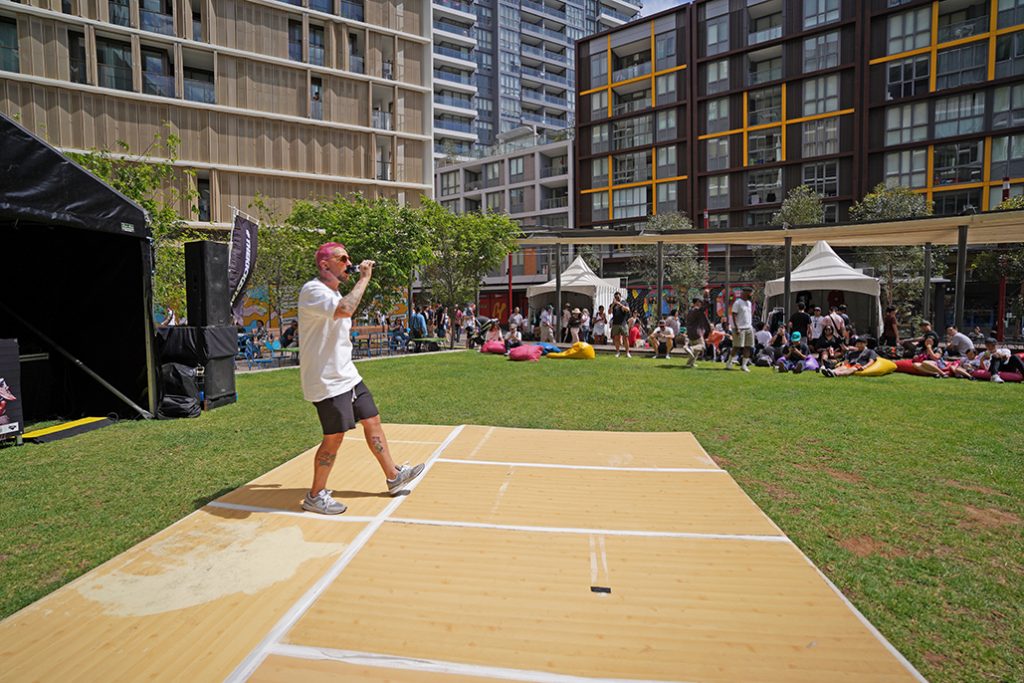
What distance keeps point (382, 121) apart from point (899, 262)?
104ft

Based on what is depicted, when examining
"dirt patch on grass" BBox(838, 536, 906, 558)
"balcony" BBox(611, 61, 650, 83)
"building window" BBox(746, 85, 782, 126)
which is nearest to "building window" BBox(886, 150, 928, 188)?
"building window" BBox(746, 85, 782, 126)

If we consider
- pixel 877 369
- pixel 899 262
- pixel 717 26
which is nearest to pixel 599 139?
pixel 717 26

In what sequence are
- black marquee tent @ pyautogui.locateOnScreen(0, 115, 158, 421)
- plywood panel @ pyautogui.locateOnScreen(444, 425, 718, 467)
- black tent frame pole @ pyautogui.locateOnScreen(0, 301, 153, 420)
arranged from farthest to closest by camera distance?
black marquee tent @ pyautogui.locateOnScreen(0, 115, 158, 421) → black tent frame pole @ pyautogui.locateOnScreen(0, 301, 153, 420) → plywood panel @ pyautogui.locateOnScreen(444, 425, 718, 467)

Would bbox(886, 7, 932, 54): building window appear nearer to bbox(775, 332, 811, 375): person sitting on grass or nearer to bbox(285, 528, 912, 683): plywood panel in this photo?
bbox(775, 332, 811, 375): person sitting on grass

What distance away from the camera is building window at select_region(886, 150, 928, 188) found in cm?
3819

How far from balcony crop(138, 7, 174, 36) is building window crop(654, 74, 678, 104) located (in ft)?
112

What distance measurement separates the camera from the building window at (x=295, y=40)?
37.9 metres

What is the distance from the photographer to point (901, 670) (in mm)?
2502

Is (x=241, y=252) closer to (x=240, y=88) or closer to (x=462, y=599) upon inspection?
(x=462, y=599)

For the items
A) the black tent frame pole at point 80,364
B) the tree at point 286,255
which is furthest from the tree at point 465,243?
the black tent frame pole at point 80,364

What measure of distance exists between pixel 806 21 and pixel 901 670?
49.3 meters

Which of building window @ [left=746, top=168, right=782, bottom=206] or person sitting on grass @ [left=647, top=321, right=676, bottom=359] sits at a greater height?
building window @ [left=746, top=168, right=782, bottom=206]

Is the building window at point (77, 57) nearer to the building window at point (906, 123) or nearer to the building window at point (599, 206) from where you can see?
the building window at point (599, 206)

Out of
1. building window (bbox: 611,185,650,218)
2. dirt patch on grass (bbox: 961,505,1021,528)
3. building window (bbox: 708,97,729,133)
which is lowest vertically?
dirt patch on grass (bbox: 961,505,1021,528)
